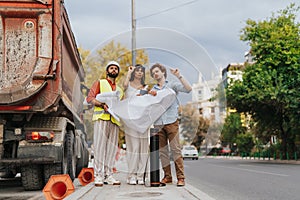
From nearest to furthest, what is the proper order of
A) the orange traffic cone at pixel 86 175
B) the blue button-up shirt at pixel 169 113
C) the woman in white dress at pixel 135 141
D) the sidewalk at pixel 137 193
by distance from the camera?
the sidewalk at pixel 137 193 → the blue button-up shirt at pixel 169 113 → the woman in white dress at pixel 135 141 → the orange traffic cone at pixel 86 175

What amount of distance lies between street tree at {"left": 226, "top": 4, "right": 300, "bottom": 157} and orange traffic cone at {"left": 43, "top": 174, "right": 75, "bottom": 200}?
2022 cm

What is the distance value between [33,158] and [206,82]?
11.7ft

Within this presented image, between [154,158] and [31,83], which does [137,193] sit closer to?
[154,158]

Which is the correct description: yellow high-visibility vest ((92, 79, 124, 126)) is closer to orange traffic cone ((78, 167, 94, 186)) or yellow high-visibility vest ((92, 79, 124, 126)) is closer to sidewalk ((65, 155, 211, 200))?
sidewalk ((65, 155, 211, 200))

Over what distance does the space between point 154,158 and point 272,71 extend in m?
21.1

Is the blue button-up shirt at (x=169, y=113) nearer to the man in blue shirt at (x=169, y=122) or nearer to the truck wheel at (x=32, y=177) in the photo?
the man in blue shirt at (x=169, y=122)

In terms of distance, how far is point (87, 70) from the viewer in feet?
24.4

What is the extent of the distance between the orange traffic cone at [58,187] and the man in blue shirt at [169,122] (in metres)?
1.42

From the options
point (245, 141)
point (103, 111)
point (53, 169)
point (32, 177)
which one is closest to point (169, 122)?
point (103, 111)

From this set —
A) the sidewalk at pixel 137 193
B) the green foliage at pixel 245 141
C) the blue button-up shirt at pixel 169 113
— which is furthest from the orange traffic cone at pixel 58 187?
the green foliage at pixel 245 141

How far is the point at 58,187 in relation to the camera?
7031 millimetres

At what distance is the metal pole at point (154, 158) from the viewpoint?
6781 mm

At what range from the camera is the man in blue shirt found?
21.2 feet

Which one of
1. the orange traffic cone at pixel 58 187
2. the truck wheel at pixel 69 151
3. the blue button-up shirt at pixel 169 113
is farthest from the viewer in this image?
the truck wheel at pixel 69 151
